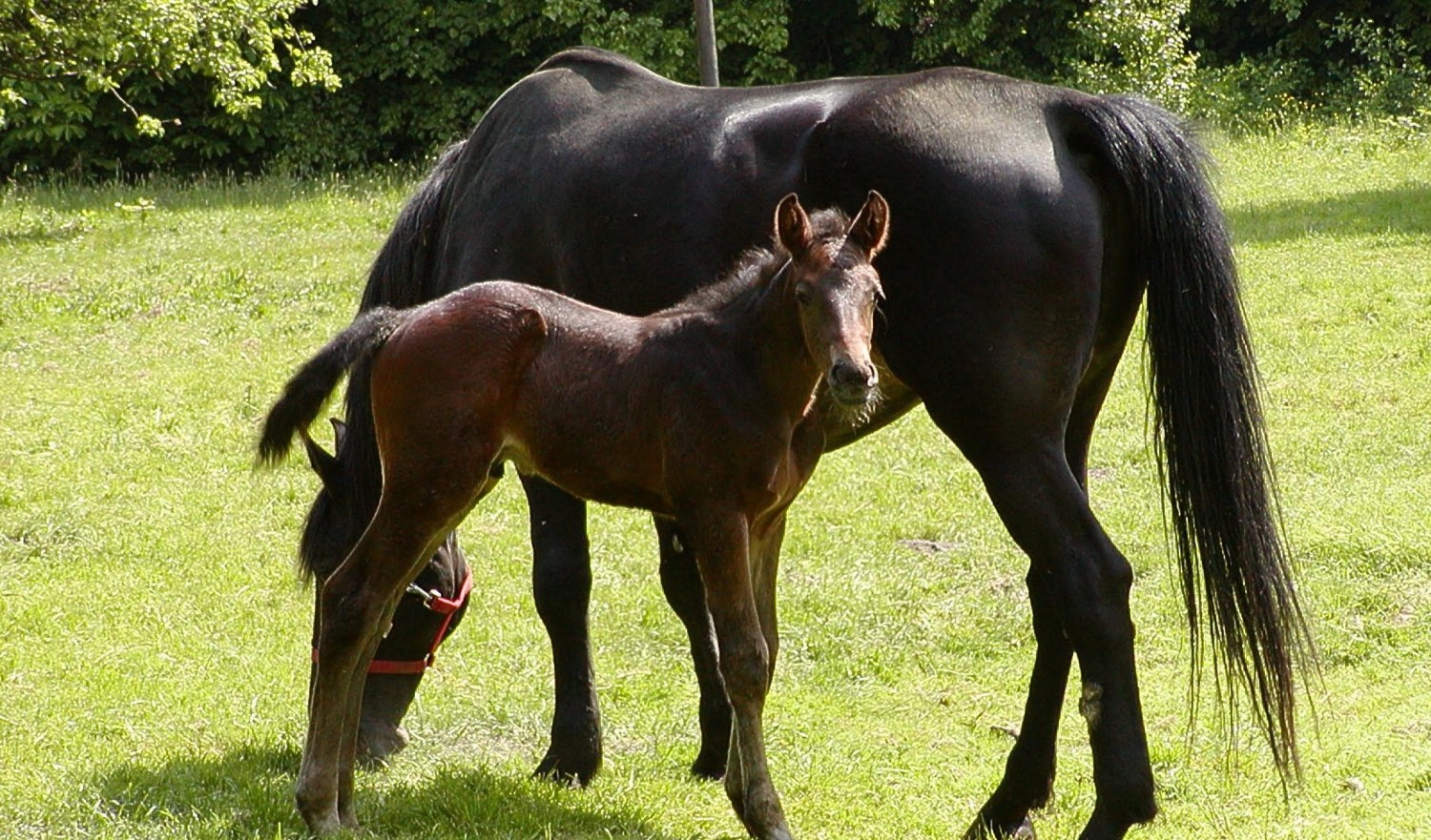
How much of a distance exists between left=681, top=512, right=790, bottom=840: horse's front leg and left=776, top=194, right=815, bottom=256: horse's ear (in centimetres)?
66

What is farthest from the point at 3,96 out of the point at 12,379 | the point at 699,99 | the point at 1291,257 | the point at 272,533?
the point at 699,99

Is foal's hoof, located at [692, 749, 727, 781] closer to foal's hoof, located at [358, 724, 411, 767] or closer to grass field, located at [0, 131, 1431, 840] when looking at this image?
grass field, located at [0, 131, 1431, 840]

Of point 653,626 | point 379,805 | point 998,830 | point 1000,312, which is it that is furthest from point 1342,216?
point 379,805

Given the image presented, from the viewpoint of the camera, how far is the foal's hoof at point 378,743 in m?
4.93

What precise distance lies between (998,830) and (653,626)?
239 centimetres

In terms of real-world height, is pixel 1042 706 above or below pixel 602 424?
below

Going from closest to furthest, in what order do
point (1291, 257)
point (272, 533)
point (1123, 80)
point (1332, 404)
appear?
point (272, 533)
point (1332, 404)
point (1291, 257)
point (1123, 80)

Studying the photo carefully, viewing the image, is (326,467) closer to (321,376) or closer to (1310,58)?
(321,376)

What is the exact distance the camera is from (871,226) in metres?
3.72

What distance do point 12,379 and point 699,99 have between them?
7171mm

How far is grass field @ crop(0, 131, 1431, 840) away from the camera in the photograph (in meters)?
4.72

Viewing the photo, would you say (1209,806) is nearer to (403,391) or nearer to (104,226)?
(403,391)

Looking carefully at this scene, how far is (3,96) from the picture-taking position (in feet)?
51.5

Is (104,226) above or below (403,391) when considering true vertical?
below
